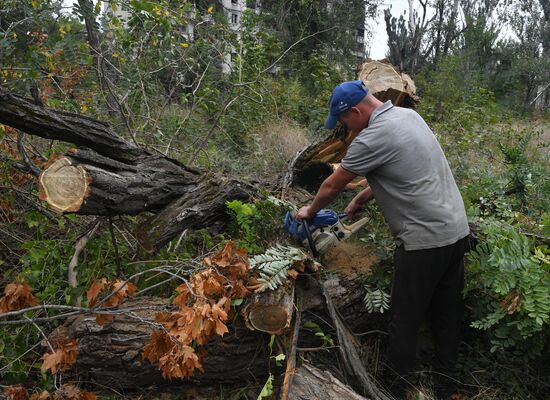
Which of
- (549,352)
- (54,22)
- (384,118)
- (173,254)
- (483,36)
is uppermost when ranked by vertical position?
(483,36)

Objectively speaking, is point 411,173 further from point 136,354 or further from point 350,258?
point 136,354

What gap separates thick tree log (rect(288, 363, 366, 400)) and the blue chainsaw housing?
96 cm

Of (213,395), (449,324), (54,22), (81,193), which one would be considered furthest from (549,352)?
(54,22)

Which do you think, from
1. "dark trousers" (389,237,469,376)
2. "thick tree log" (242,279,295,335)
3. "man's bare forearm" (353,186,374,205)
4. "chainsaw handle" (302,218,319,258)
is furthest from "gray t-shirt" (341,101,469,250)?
"thick tree log" (242,279,295,335)

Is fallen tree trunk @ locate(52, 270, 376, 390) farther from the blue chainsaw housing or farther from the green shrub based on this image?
the green shrub

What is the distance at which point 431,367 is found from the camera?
3.16 meters

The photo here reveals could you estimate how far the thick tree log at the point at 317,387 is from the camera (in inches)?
97.2

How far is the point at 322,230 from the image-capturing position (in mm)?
3150

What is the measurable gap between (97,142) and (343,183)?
1648 mm

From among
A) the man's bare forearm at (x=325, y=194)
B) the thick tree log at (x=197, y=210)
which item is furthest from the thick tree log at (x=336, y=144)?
the man's bare forearm at (x=325, y=194)

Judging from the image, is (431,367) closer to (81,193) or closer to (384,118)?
(384,118)

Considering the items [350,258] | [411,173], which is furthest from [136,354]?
[411,173]

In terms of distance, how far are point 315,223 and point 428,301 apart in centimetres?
90

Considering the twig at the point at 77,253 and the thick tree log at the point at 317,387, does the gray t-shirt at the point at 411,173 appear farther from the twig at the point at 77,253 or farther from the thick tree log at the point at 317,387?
the twig at the point at 77,253
